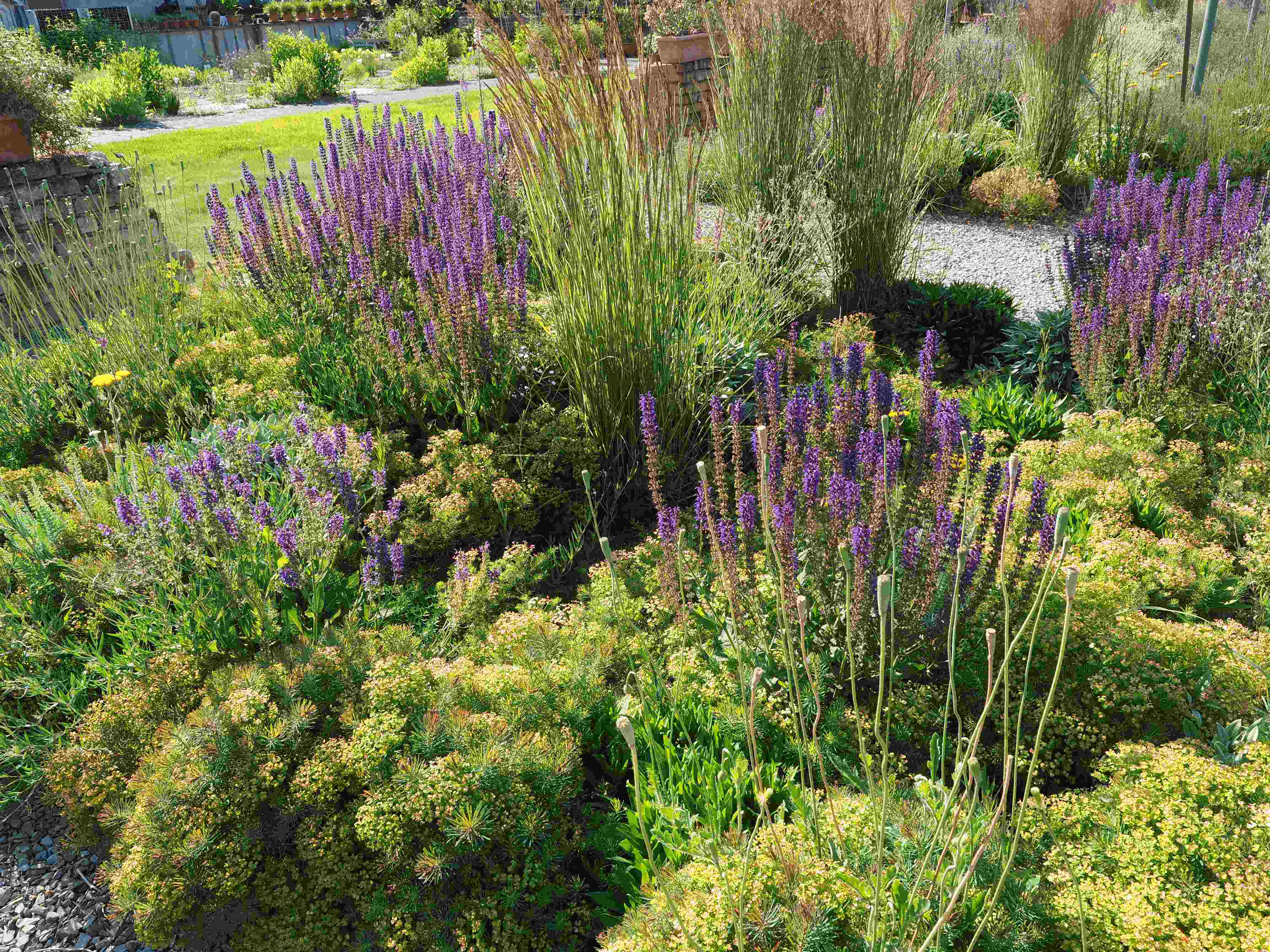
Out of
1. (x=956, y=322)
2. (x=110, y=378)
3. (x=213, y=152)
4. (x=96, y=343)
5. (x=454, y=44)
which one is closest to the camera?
(x=110, y=378)

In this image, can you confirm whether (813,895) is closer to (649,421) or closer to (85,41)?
(649,421)

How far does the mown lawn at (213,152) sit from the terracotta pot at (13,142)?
0.71 meters

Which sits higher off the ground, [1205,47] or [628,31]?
[628,31]

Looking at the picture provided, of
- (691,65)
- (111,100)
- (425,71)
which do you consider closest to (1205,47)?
(691,65)

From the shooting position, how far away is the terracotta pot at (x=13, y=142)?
554cm

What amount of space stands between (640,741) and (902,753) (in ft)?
2.28

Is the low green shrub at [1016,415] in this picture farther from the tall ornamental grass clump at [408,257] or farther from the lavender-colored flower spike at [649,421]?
the tall ornamental grass clump at [408,257]

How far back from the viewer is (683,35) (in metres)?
8.46

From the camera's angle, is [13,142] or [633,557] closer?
[633,557]

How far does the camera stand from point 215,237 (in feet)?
14.3

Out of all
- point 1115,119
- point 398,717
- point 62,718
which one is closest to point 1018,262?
point 1115,119

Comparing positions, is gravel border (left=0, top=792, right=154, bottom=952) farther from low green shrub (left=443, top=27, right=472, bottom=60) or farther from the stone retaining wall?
low green shrub (left=443, top=27, right=472, bottom=60)

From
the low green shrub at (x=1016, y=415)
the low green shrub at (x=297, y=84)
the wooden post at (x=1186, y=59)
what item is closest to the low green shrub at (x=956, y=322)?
the low green shrub at (x=1016, y=415)

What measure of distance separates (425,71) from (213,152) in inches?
327
